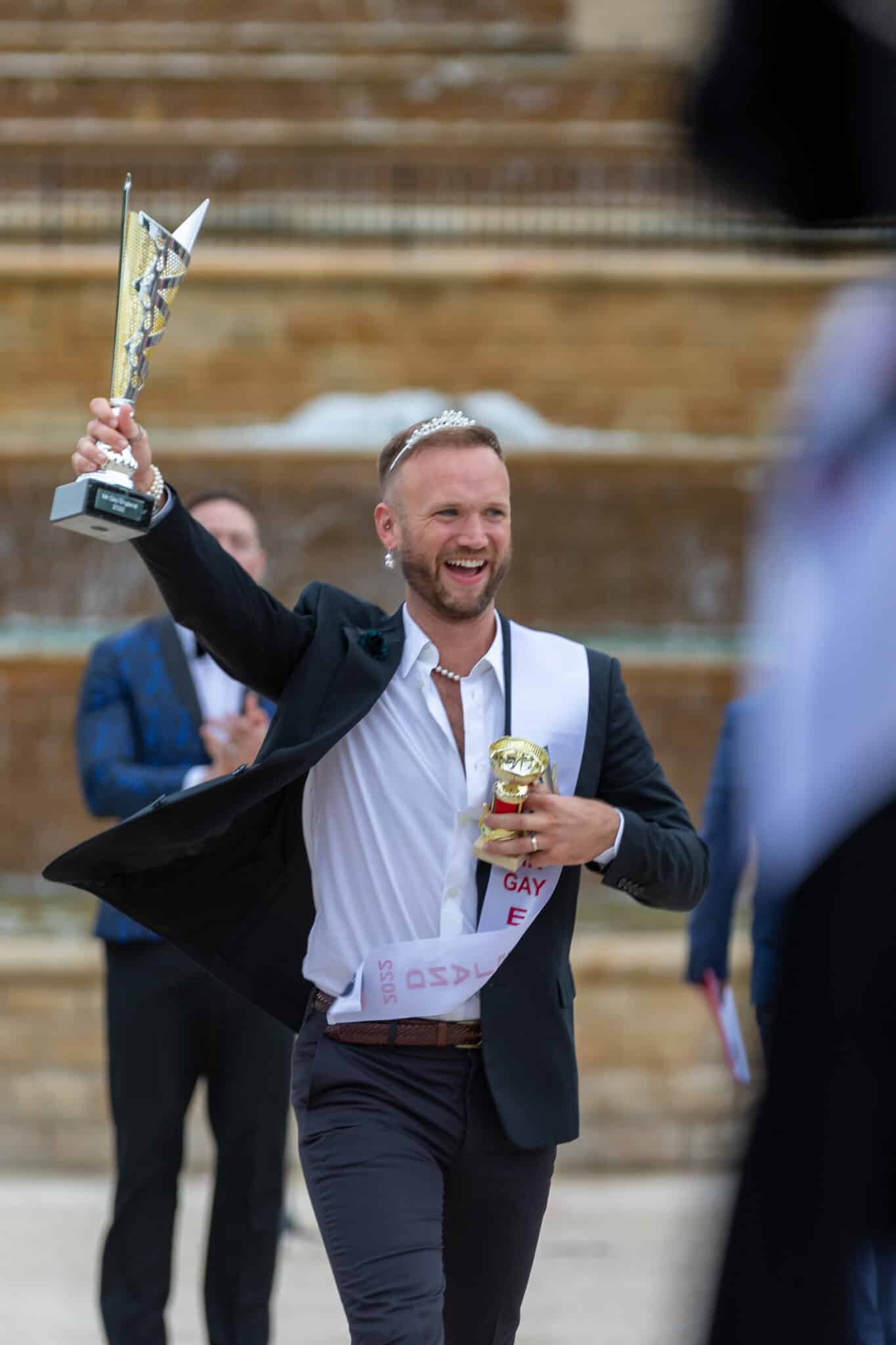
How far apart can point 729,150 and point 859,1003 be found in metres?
0.72

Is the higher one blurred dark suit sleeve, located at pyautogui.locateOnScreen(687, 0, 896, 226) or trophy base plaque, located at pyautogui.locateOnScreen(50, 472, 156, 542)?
blurred dark suit sleeve, located at pyautogui.locateOnScreen(687, 0, 896, 226)

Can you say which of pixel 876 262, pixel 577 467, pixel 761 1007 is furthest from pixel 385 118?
pixel 876 262

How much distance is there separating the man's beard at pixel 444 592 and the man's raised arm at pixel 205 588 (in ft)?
0.67

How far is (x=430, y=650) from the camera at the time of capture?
3814 mm

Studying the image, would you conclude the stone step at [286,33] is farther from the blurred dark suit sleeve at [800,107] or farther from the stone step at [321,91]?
the blurred dark suit sleeve at [800,107]

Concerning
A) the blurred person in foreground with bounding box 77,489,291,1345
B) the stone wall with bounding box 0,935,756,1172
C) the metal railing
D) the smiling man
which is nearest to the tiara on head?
the smiling man

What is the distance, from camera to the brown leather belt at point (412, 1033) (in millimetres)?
3572

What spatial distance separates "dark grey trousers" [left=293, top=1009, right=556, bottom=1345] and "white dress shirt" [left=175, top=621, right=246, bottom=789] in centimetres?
164

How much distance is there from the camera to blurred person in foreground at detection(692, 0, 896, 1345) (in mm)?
1731

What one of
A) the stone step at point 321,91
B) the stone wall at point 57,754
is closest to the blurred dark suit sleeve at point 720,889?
the stone wall at point 57,754

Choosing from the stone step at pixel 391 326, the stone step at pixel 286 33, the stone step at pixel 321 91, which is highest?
the stone step at pixel 286 33

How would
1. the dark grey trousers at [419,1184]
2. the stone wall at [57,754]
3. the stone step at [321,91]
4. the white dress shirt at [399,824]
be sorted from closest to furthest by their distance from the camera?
the dark grey trousers at [419,1184], the white dress shirt at [399,824], the stone wall at [57,754], the stone step at [321,91]

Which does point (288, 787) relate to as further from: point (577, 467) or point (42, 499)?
A: point (42, 499)

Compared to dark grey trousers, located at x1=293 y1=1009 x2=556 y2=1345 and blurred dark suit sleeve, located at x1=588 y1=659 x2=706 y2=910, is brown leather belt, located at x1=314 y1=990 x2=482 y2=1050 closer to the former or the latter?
dark grey trousers, located at x1=293 y1=1009 x2=556 y2=1345
